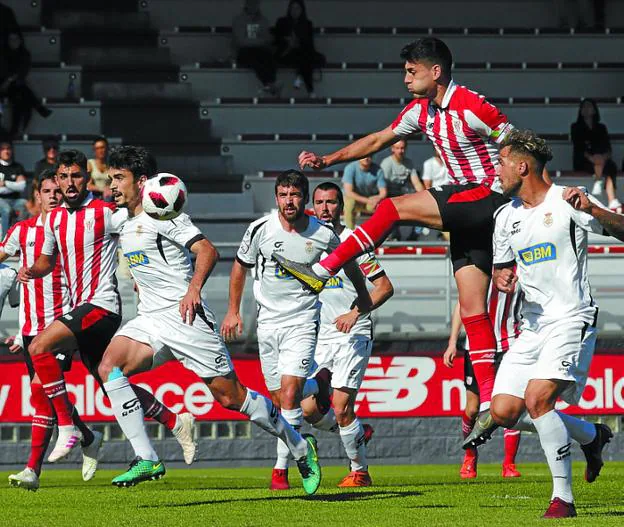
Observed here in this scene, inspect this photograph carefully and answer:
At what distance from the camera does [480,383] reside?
8727 millimetres

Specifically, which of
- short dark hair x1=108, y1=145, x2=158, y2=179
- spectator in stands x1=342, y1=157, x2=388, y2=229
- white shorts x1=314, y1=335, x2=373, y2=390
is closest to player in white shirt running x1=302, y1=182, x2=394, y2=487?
white shorts x1=314, y1=335, x2=373, y2=390

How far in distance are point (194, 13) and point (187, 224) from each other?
13.9 meters

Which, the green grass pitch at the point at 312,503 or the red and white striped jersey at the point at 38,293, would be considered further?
the red and white striped jersey at the point at 38,293

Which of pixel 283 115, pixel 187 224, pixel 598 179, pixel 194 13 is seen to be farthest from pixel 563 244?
pixel 194 13

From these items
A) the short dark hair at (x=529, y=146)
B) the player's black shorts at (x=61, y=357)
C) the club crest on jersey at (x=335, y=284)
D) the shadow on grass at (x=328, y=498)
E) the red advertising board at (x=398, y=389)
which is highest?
the short dark hair at (x=529, y=146)

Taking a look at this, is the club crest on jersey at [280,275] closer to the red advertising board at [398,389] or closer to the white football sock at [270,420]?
the white football sock at [270,420]

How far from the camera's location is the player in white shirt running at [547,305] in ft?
24.3

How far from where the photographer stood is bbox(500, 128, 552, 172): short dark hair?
766cm

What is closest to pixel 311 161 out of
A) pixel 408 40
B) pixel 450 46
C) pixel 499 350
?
pixel 499 350

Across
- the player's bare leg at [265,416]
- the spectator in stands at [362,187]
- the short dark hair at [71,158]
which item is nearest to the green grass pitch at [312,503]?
the player's bare leg at [265,416]

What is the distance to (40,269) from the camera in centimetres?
1022

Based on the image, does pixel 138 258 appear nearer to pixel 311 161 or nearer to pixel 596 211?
pixel 311 161

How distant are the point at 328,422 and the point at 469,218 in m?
3.61

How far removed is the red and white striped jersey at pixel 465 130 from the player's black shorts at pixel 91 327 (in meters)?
2.76
